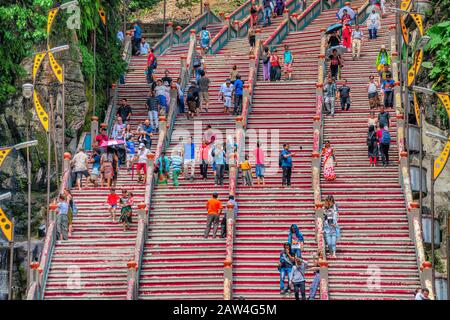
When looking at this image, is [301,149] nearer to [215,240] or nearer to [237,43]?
[215,240]

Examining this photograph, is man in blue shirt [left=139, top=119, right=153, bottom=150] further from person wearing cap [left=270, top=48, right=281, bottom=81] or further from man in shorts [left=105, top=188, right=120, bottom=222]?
person wearing cap [left=270, top=48, right=281, bottom=81]

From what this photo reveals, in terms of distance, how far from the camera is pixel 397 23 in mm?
54312

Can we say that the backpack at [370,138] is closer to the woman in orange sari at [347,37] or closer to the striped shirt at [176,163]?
the striped shirt at [176,163]

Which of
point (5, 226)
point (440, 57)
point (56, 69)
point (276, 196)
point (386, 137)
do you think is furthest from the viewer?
point (440, 57)

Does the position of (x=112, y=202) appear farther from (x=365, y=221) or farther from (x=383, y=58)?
(x=383, y=58)

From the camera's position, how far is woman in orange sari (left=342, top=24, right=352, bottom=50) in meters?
56.3

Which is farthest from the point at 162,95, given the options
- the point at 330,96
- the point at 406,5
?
the point at 406,5

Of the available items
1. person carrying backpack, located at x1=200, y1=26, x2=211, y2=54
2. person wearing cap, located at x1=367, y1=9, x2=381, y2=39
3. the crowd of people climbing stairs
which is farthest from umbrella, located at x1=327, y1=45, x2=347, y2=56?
person carrying backpack, located at x1=200, y1=26, x2=211, y2=54

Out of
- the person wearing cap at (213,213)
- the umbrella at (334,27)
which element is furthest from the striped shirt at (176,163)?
the umbrella at (334,27)

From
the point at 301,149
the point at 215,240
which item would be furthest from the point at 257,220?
the point at 301,149

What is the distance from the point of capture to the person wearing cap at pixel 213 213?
1738 inches

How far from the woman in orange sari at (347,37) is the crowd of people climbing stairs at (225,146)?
1.5 inches

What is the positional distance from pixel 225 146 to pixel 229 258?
6611 millimetres

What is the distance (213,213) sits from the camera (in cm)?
4419
